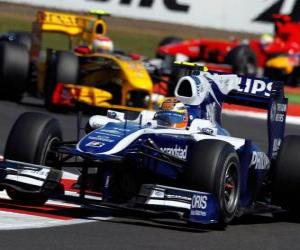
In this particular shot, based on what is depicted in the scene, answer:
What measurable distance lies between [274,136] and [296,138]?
0.57 metres

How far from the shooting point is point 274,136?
11.3m

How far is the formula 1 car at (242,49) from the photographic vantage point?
30.0m

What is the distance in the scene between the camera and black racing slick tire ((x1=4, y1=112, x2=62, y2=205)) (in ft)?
33.1

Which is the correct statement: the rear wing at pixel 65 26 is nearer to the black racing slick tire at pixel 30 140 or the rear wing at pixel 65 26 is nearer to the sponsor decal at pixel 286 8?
the black racing slick tire at pixel 30 140

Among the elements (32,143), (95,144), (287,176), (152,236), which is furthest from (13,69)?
(152,236)

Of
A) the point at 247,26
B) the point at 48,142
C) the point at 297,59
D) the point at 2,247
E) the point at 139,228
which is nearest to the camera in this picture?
the point at 2,247

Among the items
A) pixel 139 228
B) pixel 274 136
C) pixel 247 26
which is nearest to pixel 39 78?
pixel 274 136

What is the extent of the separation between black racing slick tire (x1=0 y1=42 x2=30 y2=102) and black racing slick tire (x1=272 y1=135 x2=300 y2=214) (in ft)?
37.8

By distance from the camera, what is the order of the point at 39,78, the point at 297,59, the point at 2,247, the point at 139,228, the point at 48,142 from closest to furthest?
the point at 2,247 → the point at 139,228 → the point at 48,142 → the point at 39,78 → the point at 297,59

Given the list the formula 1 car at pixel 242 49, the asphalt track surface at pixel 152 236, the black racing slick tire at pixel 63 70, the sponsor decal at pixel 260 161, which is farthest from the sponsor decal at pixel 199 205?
the formula 1 car at pixel 242 49

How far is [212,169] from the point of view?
9.48m

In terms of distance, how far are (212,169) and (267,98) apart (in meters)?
2.14

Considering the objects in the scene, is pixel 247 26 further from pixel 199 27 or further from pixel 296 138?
pixel 296 138

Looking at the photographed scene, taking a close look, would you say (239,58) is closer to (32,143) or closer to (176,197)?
(32,143)
